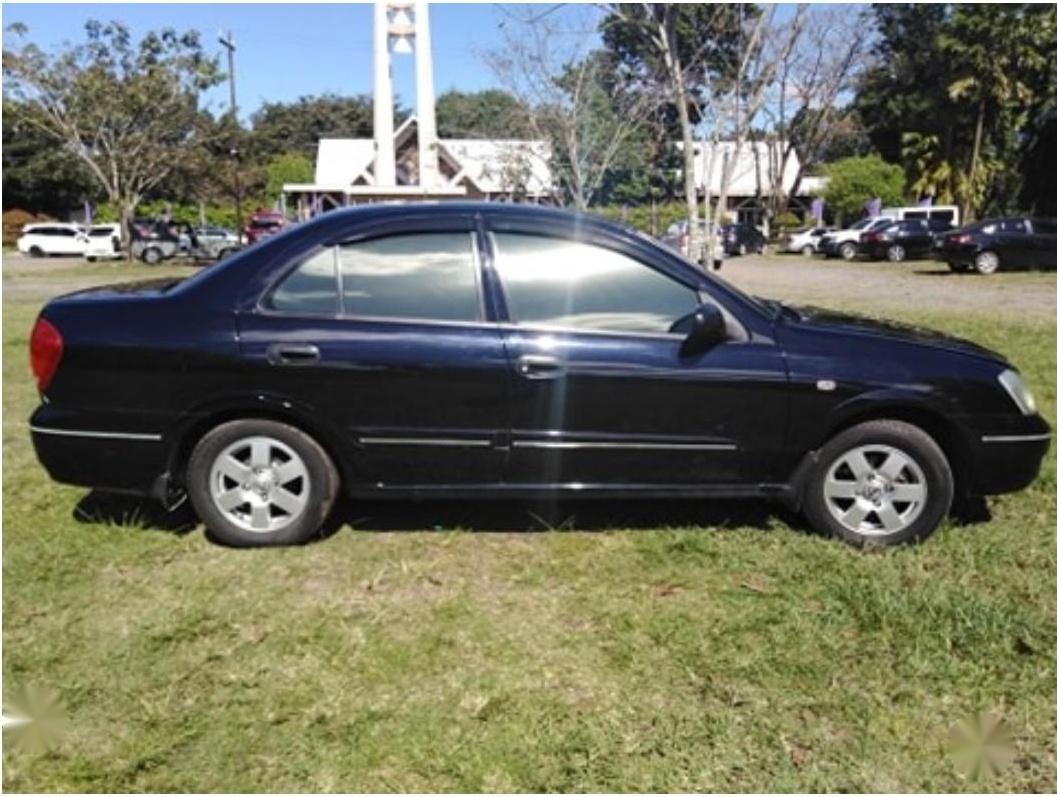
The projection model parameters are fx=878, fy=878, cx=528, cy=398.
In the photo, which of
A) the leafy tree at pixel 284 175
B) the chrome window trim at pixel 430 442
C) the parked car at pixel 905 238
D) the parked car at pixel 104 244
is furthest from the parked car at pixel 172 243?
the chrome window trim at pixel 430 442

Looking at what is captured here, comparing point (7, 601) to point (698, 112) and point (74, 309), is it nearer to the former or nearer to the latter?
point (74, 309)

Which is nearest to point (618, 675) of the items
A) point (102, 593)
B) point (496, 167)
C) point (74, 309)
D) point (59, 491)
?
point (102, 593)

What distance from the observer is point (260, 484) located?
12.8 feet

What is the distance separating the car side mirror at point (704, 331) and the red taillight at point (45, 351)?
2.68 metres

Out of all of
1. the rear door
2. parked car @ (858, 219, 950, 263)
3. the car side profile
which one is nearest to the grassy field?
the car side profile

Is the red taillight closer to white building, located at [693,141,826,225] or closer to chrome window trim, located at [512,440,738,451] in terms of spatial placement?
chrome window trim, located at [512,440,738,451]

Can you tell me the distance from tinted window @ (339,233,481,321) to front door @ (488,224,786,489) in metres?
0.16

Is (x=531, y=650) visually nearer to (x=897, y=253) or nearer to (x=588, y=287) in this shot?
(x=588, y=287)

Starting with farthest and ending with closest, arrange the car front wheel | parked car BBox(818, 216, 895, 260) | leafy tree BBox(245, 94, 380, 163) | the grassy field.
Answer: leafy tree BBox(245, 94, 380, 163) → parked car BBox(818, 216, 895, 260) → the car front wheel → the grassy field

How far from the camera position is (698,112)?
2300cm

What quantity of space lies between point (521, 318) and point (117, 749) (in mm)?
2166

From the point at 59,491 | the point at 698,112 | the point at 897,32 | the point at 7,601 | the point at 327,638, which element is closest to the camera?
the point at 327,638

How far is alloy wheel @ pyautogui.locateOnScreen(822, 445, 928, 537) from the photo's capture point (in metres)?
3.90

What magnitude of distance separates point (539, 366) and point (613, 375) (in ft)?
1.04
